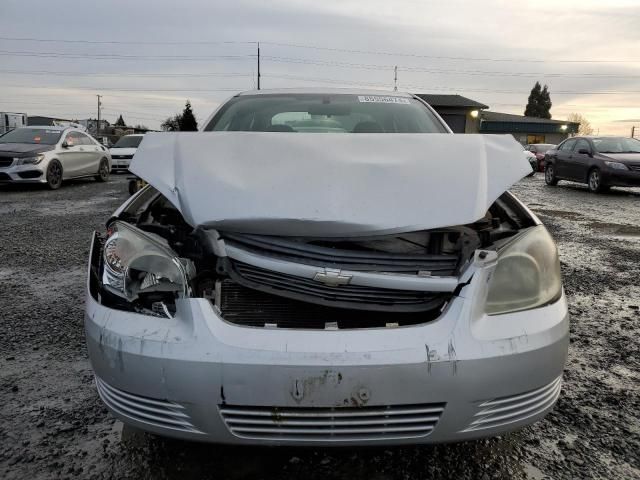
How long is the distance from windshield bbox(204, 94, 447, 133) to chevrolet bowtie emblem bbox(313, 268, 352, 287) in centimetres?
165

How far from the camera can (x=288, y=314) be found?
70.3 inches

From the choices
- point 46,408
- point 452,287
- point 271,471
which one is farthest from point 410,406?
point 46,408

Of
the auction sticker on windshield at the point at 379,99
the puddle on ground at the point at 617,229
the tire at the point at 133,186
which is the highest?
the auction sticker on windshield at the point at 379,99

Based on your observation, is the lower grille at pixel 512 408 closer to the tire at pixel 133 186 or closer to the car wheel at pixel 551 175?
the tire at pixel 133 186

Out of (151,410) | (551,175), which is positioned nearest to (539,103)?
(551,175)

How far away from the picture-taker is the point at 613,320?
139 inches

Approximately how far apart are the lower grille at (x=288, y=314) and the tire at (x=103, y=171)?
43.8 feet

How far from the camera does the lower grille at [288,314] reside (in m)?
1.75

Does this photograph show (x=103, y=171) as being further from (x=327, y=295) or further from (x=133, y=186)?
(x=327, y=295)

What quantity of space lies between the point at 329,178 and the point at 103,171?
13.5 meters

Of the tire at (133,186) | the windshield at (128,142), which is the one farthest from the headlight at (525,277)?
the windshield at (128,142)

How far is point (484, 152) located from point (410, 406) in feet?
3.63

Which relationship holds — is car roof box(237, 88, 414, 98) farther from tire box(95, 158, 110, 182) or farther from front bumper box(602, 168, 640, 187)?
tire box(95, 158, 110, 182)

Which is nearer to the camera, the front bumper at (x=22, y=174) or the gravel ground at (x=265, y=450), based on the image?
the gravel ground at (x=265, y=450)
